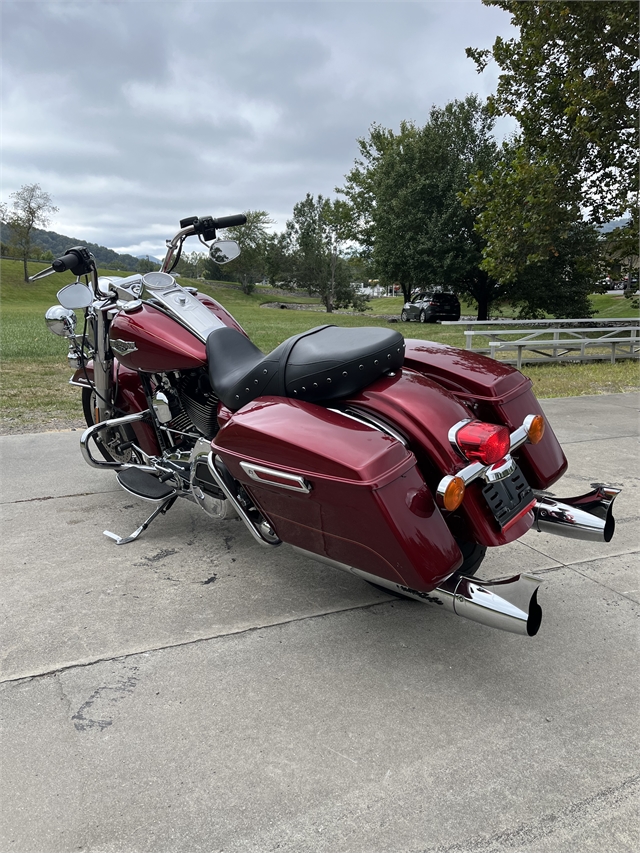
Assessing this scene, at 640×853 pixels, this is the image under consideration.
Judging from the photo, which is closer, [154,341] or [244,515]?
[244,515]

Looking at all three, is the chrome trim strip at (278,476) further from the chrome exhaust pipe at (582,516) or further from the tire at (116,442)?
the tire at (116,442)

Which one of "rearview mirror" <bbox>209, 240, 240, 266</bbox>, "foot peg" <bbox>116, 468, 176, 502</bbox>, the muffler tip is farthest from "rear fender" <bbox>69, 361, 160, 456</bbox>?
the muffler tip

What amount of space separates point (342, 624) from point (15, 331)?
17.0m

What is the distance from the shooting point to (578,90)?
37.9ft

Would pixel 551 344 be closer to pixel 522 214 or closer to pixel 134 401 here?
pixel 522 214

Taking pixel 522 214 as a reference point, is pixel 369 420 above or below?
below

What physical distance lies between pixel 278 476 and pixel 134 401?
182cm

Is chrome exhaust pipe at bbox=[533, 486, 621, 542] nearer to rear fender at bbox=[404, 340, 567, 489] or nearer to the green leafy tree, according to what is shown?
rear fender at bbox=[404, 340, 567, 489]

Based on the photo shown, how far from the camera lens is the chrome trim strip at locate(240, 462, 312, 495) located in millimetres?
2041

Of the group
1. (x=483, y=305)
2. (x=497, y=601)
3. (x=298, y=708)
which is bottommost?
(x=298, y=708)

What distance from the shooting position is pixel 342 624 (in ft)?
8.44

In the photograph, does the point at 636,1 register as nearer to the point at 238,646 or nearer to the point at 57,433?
the point at 57,433

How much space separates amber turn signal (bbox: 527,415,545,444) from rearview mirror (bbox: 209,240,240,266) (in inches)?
80.4

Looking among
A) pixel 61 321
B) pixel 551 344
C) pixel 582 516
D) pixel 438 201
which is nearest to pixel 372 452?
pixel 582 516
